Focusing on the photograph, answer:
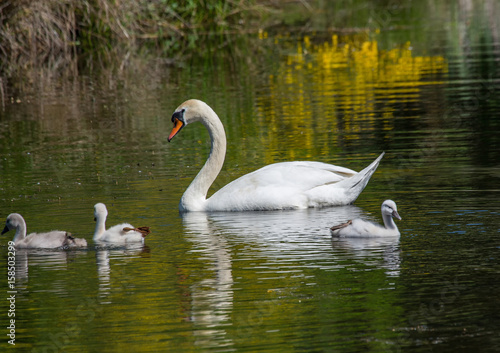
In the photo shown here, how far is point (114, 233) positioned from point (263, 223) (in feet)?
5.53

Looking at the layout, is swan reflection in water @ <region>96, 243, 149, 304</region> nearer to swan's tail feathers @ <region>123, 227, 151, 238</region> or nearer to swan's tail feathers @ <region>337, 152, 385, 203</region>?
swan's tail feathers @ <region>123, 227, 151, 238</region>

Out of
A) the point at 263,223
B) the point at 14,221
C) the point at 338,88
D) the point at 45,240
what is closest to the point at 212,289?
the point at 45,240

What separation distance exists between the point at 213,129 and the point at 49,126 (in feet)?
24.3

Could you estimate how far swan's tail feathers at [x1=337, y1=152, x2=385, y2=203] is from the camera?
10078 millimetres

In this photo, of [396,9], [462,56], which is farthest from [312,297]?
[396,9]

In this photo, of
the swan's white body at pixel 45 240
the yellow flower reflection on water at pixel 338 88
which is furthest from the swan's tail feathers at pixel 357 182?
the yellow flower reflection on water at pixel 338 88

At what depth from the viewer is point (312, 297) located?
6.89 meters

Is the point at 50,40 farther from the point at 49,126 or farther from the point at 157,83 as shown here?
the point at 49,126

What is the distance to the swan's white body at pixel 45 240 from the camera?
877 cm

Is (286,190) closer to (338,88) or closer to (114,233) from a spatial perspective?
(114,233)

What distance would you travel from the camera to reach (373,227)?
8594 millimetres

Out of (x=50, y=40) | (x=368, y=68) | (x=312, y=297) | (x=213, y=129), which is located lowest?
(x=312, y=297)

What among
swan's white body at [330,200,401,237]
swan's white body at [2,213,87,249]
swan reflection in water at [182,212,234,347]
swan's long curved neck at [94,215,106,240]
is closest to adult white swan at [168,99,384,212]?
swan reflection in water at [182,212,234,347]

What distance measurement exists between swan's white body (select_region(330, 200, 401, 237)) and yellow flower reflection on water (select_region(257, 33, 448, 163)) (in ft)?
16.0
